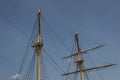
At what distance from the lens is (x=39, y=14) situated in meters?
43.3

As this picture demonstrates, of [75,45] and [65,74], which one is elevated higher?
[75,45]

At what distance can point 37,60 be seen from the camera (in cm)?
3778

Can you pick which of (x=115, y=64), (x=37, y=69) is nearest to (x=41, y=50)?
(x=37, y=69)

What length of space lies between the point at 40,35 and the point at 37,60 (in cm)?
578

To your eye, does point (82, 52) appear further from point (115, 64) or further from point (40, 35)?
point (40, 35)

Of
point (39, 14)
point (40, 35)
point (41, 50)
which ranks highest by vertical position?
point (39, 14)

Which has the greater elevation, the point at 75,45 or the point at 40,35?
the point at 75,45

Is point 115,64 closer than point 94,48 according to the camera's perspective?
Yes

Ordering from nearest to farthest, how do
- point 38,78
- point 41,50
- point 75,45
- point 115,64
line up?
point 38,78, point 41,50, point 115,64, point 75,45

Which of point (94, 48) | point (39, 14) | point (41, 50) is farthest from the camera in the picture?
point (94, 48)

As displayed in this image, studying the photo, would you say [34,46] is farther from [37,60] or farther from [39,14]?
[39,14]

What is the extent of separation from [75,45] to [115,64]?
16401 mm

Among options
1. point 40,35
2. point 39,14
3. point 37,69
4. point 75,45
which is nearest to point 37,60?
point 37,69

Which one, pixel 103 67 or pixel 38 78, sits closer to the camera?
pixel 38 78
